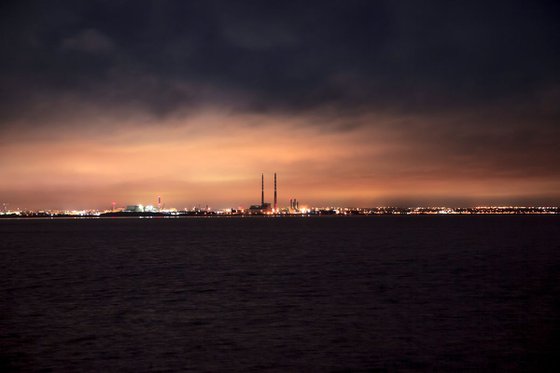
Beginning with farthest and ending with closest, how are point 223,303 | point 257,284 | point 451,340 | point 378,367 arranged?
point 257,284, point 223,303, point 451,340, point 378,367

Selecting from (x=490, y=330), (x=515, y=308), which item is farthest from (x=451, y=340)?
(x=515, y=308)

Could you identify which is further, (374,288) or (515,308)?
(374,288)

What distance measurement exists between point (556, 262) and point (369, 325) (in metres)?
41.7

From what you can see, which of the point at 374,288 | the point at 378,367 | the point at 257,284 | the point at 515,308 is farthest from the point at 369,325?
the point at 257,284

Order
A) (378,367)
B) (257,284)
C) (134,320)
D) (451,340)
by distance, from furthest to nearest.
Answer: (257,284), (134,320), (451,340), (378,367)

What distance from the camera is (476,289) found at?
1647 inches

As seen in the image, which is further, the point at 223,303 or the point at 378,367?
the point at 223,303

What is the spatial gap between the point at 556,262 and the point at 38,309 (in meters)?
51.5

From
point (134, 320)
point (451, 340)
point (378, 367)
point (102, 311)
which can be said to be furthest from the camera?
point (102, 311)

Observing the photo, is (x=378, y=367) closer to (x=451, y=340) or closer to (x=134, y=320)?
(x=451, y=340)

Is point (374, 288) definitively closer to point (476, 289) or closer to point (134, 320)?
point (476, 289)

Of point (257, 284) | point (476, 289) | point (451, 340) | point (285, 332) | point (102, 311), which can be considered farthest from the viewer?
point (257, 284)

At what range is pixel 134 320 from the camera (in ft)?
101

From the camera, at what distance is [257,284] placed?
45.2m
